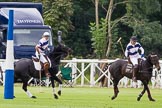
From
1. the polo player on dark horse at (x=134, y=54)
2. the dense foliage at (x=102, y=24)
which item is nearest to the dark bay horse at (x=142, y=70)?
the polo player on dark horse at (x=134, y=54)

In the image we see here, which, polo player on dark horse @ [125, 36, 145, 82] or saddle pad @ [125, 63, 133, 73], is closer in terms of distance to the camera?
polo player on dark horse @ [125, 36, 145, 82]

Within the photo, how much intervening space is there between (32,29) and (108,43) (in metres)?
19.3

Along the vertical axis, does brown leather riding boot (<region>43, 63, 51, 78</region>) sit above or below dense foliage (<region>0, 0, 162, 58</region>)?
below

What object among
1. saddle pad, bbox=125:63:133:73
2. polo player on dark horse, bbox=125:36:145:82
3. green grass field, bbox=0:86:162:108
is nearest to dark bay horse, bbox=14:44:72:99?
green grass field, bbox=0:86:162:108

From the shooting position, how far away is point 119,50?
63.2 m

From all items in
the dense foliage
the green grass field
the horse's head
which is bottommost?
the green grass field

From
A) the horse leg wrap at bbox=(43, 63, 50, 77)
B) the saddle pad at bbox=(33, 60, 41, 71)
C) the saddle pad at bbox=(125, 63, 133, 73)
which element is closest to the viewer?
the horse leg wrap at bbox=(43, 63, 50, 77)

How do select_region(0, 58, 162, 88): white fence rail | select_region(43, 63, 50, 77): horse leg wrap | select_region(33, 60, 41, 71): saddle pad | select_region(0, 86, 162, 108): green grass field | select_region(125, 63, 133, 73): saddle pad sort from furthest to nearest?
select_region(0, 58, 162, 88): white fence rail, select_region(125, 63, 133, 73): saddle pad, select_region(33, 60, 41, 71): saddle pad, select_region(43, 63, 50, 77): horse leg wrap, select_region(0, 86, 162, 108): green grass field

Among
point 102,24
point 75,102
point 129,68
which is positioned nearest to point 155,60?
point 129,68

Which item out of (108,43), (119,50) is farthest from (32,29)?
(119,50)

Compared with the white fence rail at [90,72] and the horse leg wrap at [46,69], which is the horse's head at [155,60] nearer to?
the horse leg wrap at [46,69]

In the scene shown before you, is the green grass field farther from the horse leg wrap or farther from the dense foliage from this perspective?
the dense foliage

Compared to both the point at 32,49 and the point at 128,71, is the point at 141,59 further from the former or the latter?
the point at 32,49

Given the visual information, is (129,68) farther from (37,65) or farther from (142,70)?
(37,65)
